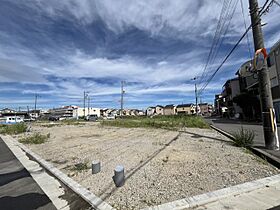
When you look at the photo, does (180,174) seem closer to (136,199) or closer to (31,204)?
(136,199)

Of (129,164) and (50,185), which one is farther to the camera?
(129,164)

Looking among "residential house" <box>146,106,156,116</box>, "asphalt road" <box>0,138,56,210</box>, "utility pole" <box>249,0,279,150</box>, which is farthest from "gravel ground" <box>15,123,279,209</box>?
"residential house" <box>146,106,156,116</box>

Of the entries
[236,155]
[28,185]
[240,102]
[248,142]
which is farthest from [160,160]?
[240,102]

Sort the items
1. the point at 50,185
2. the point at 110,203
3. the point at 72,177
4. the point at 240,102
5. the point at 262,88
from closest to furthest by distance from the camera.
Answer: the point at 110,203 < the point at 50,185 < the point at 72,177 < the point at 262,88 < the point at 240,102

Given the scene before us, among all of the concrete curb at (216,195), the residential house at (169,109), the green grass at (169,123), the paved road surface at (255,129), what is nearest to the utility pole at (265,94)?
the paved road surface at (255,129)

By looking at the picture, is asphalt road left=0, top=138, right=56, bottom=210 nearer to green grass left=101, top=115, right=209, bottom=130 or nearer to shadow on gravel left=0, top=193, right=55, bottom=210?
shadow on gravel left=0, top=193, right=55, bottom=210

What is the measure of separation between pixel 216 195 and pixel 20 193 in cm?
419

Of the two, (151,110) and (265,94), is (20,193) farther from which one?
(151,110)

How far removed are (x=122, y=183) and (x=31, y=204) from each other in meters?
1.81

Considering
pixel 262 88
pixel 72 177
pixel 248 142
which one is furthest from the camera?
pixel 248 142

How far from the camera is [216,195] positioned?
3477mm

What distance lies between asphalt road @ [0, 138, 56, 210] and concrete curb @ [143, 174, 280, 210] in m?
2.18

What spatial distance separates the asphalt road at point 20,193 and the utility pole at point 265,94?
7.27 meters

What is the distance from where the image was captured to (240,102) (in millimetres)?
27344
